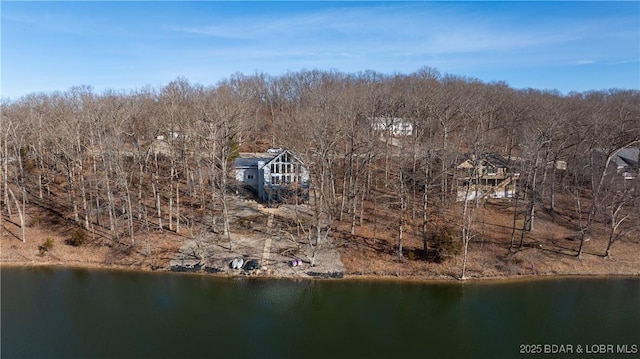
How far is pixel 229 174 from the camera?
4162cm

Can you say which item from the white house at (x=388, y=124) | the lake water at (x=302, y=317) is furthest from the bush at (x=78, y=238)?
the white house at (x=388, y=124)

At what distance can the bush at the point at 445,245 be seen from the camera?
92.4ft

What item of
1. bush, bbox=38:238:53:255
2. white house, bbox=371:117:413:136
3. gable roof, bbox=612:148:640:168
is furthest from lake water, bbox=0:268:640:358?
gable roof, bbox=612:148:640:168

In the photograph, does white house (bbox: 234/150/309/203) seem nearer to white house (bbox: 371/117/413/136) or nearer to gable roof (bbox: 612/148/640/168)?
white house (bbox: 371/117/413/136)

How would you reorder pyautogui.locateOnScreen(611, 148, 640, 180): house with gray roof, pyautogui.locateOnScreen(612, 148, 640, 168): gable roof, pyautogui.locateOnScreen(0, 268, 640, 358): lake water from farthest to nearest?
1. pyautogui.locateOnScreen(612, 148, 640, 168): gable roof
2. pyautogui.locateOnScreen(611, 148, 640, 180): house with gray roof
3. pyautogui.locateOnScreen(0, 268, 640, 358): lake water

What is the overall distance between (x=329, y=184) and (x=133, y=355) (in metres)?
22.1

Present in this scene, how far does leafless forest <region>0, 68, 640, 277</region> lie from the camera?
30.7m

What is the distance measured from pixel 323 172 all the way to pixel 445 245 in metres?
10.7

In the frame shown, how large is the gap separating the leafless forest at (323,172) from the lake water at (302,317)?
14.4ft

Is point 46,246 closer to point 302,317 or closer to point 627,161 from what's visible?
point 302,317

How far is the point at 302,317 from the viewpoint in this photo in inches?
888

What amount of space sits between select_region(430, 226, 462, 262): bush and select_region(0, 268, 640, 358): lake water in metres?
2.76

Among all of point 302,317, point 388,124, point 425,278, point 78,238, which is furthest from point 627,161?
point 78,238

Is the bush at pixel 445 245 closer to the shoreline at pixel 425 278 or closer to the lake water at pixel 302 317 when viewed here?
the shoreline at pixel 425 278
